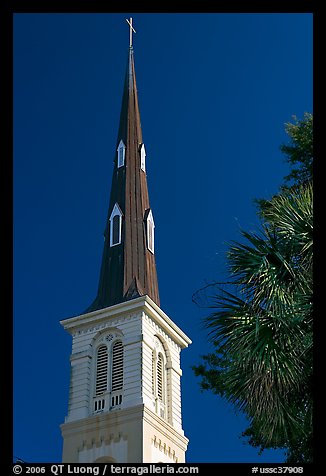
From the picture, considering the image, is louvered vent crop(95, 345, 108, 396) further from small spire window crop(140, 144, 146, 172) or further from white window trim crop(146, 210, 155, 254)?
small spire window crop(140, 144, 146, 172)

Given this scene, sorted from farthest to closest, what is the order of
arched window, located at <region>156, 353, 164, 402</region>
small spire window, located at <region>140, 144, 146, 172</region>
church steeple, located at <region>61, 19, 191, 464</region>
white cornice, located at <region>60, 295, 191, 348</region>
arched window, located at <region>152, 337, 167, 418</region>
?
small spire window, located at <region>140, 144, 146, 172</region> < white cornice, located at <region>60, 295, 191, 348</region> < arched window, located at <region>156, 353, 164, 402</region> < arched window, located at <region>152, 337, 167, 418</region> < church steeple, located at <region>61, 19, 191, 464</region>

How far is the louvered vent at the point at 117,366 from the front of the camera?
3950 cm

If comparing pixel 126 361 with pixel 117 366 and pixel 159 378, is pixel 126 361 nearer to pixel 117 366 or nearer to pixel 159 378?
pixel 117 366

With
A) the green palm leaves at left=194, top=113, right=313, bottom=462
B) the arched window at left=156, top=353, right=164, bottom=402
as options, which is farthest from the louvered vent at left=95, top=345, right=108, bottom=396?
the green palm leaves at left=194, top=113, right=313, bottom=462

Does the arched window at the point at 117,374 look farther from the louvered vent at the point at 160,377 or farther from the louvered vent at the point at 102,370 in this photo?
the louvered vent at the point at 160,377

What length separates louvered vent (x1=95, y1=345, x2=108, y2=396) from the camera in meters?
40.0

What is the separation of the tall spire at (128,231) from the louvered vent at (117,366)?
282 cm

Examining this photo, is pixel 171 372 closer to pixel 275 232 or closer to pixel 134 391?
pixel 134 391

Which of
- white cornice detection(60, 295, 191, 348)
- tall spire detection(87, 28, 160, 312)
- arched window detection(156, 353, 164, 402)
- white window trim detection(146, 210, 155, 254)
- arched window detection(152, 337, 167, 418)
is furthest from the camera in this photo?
white window trim detection(146, 210, 155, 254)

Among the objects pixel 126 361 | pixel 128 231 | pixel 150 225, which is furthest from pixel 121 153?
pixel 126 361

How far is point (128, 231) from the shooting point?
153 ft

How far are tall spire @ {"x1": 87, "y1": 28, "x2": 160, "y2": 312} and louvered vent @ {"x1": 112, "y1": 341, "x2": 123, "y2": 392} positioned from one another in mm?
Answer: 2825

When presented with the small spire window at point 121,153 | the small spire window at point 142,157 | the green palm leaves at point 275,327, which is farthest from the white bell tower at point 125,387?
the green palm leaves at point 275,327
